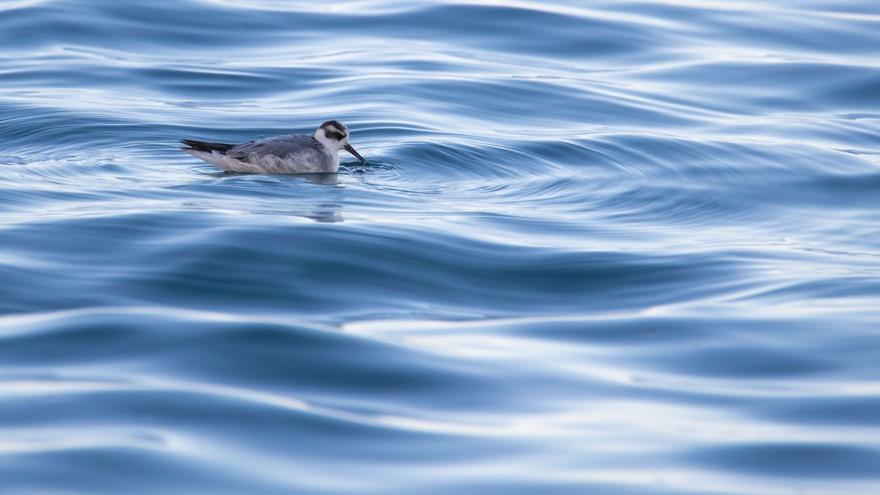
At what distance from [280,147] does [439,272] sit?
4.13 metres

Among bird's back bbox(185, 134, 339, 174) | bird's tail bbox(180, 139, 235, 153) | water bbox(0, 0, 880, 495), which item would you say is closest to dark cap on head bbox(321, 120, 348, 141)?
bird's back bbox(185, 134, 339, 174)

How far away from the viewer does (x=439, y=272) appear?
1167 cm

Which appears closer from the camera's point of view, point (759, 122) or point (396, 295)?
point (396, 295)

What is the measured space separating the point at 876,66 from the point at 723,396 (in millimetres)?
15006

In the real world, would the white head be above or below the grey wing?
above

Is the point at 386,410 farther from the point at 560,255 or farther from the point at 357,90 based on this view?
the point at 357,90

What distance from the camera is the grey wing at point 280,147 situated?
49.5 ft

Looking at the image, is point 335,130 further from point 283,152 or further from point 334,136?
point 283,152

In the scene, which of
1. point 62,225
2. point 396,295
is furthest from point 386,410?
point 62,225

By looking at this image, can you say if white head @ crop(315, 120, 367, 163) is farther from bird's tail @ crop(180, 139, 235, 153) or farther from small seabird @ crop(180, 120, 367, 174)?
bird's tail @ crop(180, 139, 235, 153)

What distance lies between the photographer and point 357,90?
20.0 metres

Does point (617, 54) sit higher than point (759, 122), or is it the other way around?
point (617, 54)

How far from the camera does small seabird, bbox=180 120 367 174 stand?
1498cm

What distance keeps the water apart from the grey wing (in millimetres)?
478
